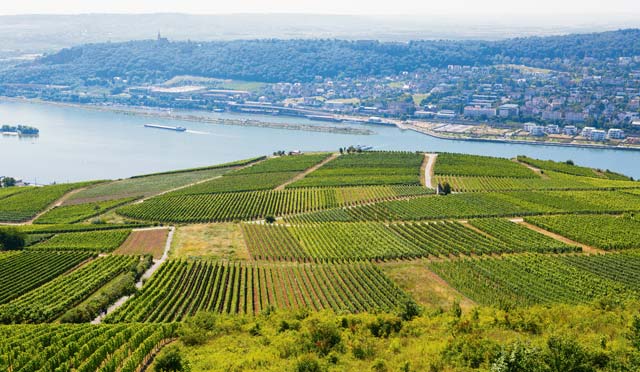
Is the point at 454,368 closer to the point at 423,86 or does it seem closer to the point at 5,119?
the point at 5,119

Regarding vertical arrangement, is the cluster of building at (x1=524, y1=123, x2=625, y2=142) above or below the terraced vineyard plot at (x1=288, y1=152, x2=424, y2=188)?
above

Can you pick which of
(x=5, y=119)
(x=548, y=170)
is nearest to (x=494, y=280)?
(x=548, y=170)

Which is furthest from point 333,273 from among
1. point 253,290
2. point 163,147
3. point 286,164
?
point 163,147

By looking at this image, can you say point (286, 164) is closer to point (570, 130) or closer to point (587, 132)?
point (587, 132)

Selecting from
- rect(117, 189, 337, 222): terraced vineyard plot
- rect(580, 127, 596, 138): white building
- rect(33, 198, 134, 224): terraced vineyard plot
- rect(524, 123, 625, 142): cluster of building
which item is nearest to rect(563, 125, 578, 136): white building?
rect(524, 123, 625, 142): cluster of building

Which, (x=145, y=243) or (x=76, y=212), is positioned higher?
(x=145, y=243)

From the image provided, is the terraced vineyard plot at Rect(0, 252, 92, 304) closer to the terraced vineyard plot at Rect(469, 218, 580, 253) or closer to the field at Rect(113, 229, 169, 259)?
the field at Rect(113, 229, 169, 259)

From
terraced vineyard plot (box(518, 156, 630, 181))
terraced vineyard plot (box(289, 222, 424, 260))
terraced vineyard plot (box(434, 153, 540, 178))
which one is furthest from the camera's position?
terraced vineyard plot (box(518, 156, 630, 181))
